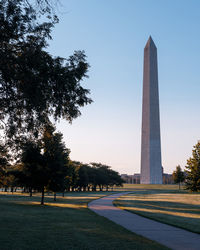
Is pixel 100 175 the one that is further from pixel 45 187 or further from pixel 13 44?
pixel 13 44

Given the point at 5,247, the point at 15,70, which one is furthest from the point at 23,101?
the point at 5,247

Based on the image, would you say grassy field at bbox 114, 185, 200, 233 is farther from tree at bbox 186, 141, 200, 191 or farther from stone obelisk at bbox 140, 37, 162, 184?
stone obelisk at bbox 140, 37, 162, 184

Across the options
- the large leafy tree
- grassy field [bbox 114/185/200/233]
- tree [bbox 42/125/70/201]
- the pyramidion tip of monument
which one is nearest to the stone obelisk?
the pyramidion tip of monument

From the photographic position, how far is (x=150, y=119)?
75.3 meters

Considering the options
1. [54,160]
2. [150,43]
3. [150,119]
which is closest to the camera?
[54,160]

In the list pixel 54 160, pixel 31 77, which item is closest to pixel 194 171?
pixel 54 160

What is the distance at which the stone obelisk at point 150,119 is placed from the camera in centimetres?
7512

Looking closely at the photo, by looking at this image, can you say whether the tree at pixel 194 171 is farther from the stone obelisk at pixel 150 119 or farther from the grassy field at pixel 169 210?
the stone obelisk at pixel 150 119

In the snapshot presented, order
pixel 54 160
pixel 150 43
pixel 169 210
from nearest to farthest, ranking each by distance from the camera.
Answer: pixel 169 210 < pixel 54 160 < pixel 150 43

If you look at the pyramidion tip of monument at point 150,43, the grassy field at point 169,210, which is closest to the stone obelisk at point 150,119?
the pyramidion tip of monument at point 150,43

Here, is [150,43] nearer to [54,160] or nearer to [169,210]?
[54,160]

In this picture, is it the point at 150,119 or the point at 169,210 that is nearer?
the point at 169,210

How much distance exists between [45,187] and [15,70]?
73.2 ft

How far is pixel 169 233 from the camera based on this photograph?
33.7 feet
